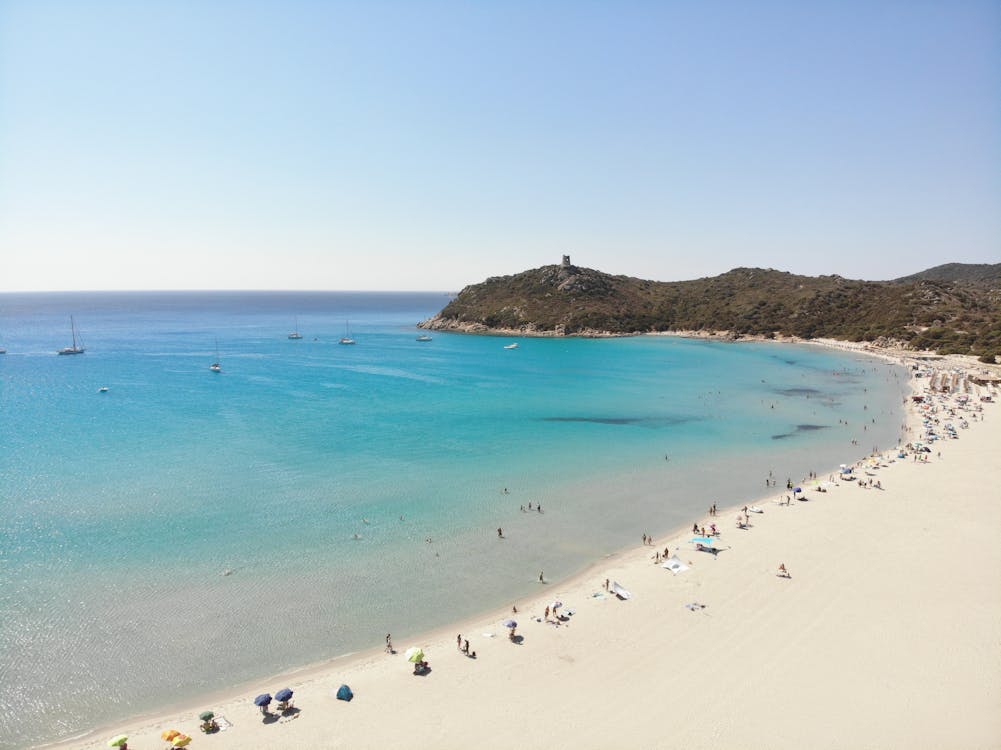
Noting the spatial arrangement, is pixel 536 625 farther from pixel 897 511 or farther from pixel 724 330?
pixel 724 330

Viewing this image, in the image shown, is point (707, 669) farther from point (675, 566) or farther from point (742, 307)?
point (742, 307)

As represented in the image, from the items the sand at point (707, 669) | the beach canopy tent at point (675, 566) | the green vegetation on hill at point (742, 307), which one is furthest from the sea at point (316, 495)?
the green vegetation on hill at point (742, 307)

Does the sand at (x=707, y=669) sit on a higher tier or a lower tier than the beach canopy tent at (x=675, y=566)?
lower

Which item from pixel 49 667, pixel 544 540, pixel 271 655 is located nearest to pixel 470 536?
pixel 544 540

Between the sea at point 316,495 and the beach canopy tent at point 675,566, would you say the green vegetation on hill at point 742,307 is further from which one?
the beach canopy tent at point 675,566

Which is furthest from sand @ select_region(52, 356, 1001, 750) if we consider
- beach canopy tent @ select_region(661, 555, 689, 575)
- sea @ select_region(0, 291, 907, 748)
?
sea @ select_region(0, 291, 907, 748)

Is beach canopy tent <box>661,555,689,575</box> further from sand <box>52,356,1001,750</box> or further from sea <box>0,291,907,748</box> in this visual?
sea <box>0,291,907,748</box>

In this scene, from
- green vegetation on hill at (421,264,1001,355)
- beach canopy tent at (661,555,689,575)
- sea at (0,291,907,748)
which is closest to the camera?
sea at (0,291,907,748)

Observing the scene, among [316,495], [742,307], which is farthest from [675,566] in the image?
[742,307]
